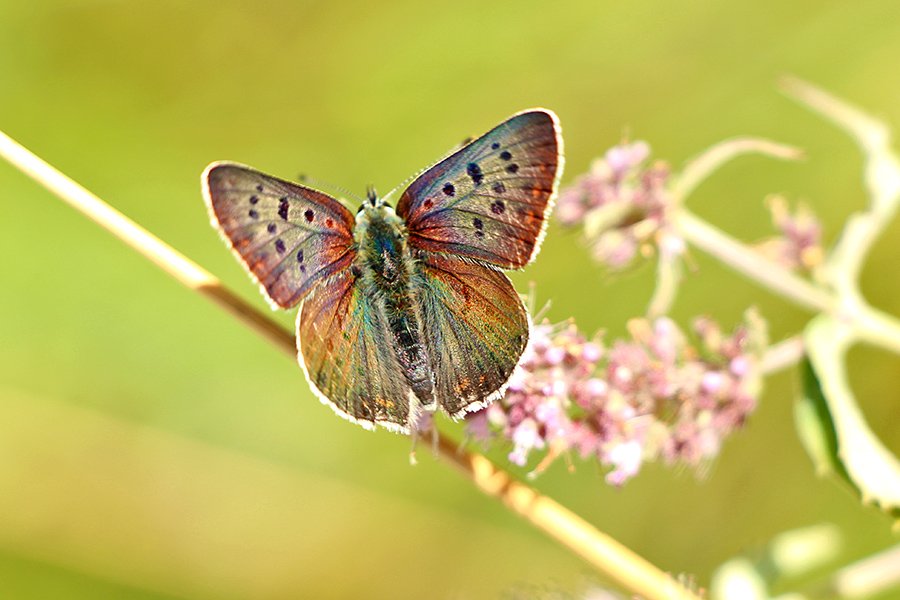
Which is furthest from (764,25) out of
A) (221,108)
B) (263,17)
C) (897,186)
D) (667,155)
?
(221,108)

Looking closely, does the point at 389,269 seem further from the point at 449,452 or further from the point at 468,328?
the point at 449,452

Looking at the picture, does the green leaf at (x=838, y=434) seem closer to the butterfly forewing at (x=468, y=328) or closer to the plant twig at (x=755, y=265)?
the plant twig at (x=755, y=265)

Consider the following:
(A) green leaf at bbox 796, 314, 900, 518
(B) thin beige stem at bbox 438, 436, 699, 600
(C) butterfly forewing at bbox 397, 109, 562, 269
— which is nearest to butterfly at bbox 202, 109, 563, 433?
(C) butterfly forewing at bbox 397, 109, 562, 269

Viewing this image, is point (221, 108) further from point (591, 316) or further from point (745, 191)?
point (745, 191)

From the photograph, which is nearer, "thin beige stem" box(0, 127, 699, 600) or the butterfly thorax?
"thin beige stem" box(0, 127, 699, 600)

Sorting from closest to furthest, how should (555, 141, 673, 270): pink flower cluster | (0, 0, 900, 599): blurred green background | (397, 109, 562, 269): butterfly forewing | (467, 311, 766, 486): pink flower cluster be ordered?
(397, 109, 562, 269): butterfly forewing < (467, 311, 766, 486): pink flower cluster < (555, 141, 673, 270): pink flower cluster < (0, 0, 900, 599): blurred green background

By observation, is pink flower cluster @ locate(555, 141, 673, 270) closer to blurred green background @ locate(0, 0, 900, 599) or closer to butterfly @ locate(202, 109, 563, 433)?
butterfly @ locate(202, 109, 563, 433)
